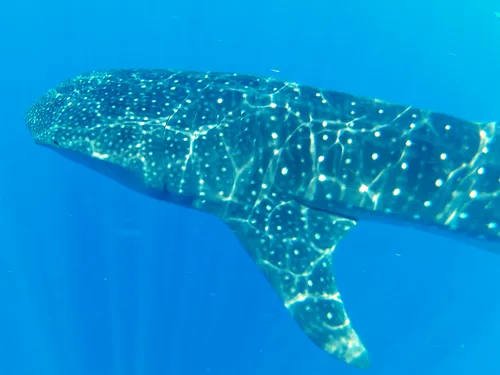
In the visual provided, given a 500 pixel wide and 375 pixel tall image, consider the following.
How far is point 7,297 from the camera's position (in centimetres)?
1223

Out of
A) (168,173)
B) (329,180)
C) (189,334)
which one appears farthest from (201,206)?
(189,334)

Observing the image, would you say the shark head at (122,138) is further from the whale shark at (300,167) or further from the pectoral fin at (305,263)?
the pectoral fin at (305,263)

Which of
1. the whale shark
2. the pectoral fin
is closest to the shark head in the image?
the whale shark

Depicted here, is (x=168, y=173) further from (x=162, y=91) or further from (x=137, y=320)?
(x=137, y=320)

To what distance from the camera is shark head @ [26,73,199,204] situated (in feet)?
21.4

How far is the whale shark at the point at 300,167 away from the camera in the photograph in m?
6.22

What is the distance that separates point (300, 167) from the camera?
21.0ft

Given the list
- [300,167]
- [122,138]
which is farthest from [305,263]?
[122,138]

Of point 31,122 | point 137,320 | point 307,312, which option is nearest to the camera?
point 307,312

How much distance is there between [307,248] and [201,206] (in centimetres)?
168

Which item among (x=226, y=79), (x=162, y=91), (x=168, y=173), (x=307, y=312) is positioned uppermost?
(x=226, y=79)

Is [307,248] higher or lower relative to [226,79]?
lower

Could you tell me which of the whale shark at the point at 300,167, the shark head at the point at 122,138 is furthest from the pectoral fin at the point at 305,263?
the shark head at the point at 122,138

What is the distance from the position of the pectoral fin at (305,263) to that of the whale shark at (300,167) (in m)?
0.01
